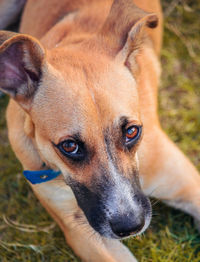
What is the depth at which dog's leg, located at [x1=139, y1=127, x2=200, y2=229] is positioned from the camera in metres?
3.75

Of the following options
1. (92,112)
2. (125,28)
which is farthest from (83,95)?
(125,28)

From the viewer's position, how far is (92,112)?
2.86 m

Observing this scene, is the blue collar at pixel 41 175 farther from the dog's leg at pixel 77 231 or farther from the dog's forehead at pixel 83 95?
the dog's forehead at pixel 83 95

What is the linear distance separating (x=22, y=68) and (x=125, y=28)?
89 cm

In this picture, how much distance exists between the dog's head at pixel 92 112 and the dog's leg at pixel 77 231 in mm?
465

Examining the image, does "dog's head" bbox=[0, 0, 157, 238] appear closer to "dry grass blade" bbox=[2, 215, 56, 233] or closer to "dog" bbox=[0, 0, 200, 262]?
"dog" bbox=[0, 0, 200, 262]

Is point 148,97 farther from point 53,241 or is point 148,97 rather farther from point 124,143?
point 53,241

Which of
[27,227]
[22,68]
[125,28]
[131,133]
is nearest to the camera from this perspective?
[131,133]

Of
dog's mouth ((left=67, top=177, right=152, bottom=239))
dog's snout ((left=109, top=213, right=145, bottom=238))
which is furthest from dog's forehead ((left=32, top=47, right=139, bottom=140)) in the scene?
dog's snout ((left=109, top=213, right=145, bottom=238))

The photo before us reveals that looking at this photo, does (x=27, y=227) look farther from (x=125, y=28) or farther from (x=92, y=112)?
(x=125, y=28)

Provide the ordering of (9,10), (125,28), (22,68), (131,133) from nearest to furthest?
(131,133)
(22,68)
(125,28)
(9,10)

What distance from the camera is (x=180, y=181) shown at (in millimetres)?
3783

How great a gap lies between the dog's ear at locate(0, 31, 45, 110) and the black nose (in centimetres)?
111

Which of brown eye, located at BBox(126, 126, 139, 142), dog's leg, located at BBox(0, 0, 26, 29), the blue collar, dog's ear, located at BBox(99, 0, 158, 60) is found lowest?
the blue collar
